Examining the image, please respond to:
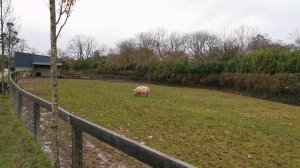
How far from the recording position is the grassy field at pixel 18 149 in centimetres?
781

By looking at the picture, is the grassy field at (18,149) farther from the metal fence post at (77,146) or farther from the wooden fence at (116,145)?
the metal fence post at (77,146)

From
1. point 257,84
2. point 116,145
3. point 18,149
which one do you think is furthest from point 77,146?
point 257,84

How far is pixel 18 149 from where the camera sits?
9.13 m

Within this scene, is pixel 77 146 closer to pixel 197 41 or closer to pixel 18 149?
pixel 18 149

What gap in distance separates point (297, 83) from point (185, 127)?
2155cm

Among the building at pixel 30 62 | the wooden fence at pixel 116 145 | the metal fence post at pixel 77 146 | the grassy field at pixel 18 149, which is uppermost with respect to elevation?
the building at pixel 30 62

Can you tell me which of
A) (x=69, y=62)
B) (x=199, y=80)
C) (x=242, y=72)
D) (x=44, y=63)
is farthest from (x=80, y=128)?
(x=69, y=62)

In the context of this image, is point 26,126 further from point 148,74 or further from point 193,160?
point 148,74

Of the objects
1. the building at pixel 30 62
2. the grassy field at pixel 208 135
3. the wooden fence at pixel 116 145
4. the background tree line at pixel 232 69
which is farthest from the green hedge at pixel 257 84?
the building at pixel 30 62

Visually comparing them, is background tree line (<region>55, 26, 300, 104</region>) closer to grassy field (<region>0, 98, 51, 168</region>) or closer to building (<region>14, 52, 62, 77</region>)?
building (<region>14, 52, 62, 77</region>)

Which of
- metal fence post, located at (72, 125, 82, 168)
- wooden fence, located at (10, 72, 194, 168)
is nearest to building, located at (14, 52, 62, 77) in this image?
wooden fence, located at (10, 72, 194, 168)

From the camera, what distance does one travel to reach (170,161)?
3109mm

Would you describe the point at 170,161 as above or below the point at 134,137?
above

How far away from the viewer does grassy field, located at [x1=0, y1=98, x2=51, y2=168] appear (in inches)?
308
